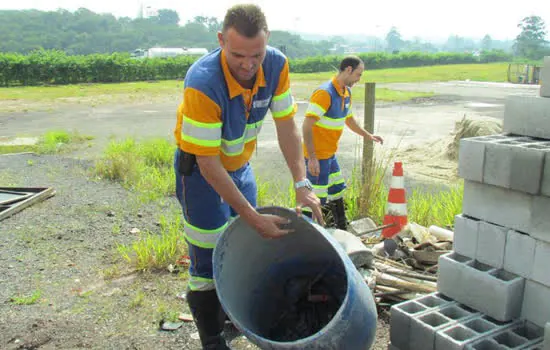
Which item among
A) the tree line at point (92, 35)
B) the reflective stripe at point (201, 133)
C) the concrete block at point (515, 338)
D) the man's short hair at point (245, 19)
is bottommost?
the concrete block at point (515, 338)

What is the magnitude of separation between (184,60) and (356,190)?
122 feet

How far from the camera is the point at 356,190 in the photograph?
566 centimetres

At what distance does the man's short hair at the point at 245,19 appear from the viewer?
7.55 feet

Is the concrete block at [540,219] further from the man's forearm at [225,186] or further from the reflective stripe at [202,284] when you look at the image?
the reflective stripe at [202,284]

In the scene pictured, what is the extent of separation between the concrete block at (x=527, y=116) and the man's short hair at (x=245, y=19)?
1.46 metres

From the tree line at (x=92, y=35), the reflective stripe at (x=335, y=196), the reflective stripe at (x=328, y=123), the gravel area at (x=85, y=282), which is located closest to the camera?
the gravel area at (x=85, y=282)

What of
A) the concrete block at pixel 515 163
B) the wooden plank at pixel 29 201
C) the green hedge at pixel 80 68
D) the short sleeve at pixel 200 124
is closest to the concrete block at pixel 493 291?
the concrete block at pixel 515 163

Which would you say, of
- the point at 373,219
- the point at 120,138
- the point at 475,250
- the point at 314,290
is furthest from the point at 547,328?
the point at 120,138

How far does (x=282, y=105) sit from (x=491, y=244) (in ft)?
4.48

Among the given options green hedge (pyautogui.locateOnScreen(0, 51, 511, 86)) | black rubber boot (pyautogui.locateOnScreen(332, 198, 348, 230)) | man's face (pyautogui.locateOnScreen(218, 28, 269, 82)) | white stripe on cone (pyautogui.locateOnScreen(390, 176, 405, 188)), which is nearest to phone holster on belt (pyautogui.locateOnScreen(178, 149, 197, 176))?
man's face (pyautogui.locateOnScreen(218, 28, 269, 82))

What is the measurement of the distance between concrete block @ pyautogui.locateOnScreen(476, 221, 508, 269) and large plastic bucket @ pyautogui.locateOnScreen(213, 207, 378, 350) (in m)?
0.72

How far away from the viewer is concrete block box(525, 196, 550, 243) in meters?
2.35

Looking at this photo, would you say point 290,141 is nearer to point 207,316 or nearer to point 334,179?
point 207,316

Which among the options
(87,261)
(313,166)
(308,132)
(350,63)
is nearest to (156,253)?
(87,261)
